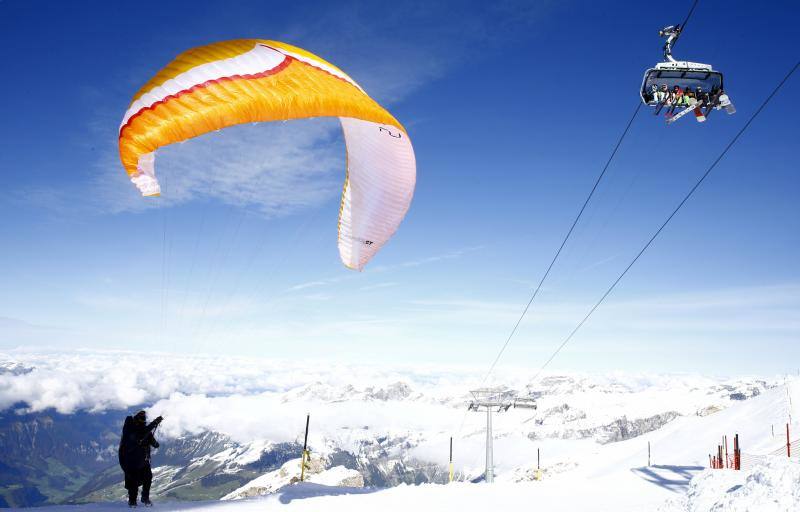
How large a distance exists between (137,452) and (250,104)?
345 inches

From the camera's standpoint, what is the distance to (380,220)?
1394cm

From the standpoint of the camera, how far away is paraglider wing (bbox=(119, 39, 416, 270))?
31.7ft

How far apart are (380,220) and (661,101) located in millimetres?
10353

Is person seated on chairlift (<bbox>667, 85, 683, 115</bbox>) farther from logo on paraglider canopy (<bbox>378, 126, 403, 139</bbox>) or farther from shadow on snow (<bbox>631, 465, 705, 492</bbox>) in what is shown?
shadow on snow (<bbox>631, 465, 705, 492</bbox>)

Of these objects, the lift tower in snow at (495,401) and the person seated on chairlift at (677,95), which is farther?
the lift tower in snow at (495,401)

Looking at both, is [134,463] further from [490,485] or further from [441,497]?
[490,485]

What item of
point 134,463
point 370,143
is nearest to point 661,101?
point 370,143

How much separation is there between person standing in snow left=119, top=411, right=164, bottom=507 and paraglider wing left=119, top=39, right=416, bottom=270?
5976 mm

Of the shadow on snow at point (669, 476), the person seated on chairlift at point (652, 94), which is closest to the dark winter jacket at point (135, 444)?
the shadow on snow at point (669, 476)

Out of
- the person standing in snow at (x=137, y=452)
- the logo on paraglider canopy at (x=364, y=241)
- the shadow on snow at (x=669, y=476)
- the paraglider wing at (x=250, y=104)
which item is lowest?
the shadow on snow at (x=669, y=476)

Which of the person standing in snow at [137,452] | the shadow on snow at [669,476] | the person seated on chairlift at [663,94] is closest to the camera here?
the person standing in snow at [137,452]

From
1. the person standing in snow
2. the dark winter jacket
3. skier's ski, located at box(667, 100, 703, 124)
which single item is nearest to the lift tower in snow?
skier's ski, located at box(667, 100, 703, 124)

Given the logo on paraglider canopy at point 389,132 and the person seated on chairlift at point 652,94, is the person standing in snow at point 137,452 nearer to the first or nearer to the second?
the logo on paraglider canopy at point 389,132

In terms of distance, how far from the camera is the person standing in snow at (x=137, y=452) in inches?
A: 448
